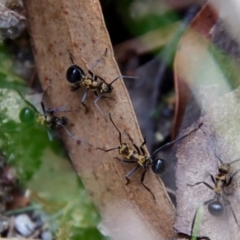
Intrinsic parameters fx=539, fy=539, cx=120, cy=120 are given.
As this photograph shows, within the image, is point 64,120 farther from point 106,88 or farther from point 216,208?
point 216,208

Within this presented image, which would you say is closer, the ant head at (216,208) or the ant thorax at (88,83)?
the ant head at (216,208)

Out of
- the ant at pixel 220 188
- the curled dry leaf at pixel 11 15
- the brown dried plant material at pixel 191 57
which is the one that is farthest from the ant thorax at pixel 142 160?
the curled dry leaf at pixel 11 15

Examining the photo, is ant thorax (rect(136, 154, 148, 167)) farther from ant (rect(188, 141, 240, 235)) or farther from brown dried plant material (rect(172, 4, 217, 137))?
brown dried plant material (rect(172, 4, 217, 137))

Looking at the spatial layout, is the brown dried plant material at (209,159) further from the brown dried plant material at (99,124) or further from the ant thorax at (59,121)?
the ant thorax at (59,121)

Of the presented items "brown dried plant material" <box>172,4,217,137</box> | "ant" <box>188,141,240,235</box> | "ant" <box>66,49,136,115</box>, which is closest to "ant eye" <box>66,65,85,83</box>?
"ant" <box>66,49,136,115</box>

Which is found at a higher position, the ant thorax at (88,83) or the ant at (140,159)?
the ant thorax at (88,83)

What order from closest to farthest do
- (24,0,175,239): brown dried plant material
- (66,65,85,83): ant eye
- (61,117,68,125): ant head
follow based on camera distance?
(24,0,175,239): brown dried plant material, (66,65,85,83): ant eye, (61,117,68,125): ant head

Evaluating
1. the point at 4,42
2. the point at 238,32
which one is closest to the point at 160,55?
the point at 238,32
